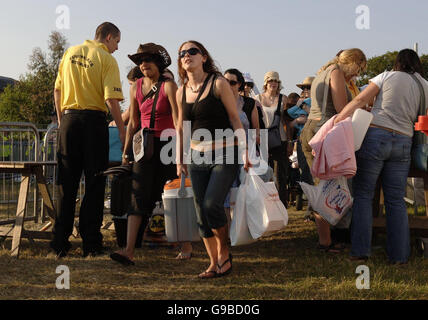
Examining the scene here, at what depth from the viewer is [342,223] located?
5.47 metres

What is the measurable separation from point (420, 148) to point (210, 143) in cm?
218

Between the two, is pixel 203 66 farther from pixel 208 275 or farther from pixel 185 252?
pixel 185 252

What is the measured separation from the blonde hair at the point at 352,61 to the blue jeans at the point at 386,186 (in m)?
0.73

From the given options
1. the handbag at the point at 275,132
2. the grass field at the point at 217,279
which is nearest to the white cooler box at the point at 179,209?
the grass field at the point at 217,279

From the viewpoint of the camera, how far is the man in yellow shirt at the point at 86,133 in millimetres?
5070

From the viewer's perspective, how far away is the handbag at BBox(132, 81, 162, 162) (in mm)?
4699

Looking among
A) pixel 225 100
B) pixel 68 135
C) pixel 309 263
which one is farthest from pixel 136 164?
pixel 309 263

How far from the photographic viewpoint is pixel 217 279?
4.28 meters

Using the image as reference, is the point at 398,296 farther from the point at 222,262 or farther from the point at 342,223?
the point at 342,223

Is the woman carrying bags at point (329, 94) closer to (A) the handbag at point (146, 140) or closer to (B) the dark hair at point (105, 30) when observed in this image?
(A) the handbag at point (146, 140)

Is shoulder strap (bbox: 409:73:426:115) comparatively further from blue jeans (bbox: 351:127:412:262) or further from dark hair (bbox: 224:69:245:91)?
dark hair (bbox: 224:69:245:91)

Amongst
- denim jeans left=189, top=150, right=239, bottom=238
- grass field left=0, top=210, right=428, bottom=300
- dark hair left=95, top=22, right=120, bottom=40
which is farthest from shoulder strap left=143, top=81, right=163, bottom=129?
grass field left=0, top=210, right=428, bottom=300

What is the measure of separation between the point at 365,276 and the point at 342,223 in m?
1.30

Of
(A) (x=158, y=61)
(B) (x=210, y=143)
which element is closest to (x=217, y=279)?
(B) (x=210, y=143)
